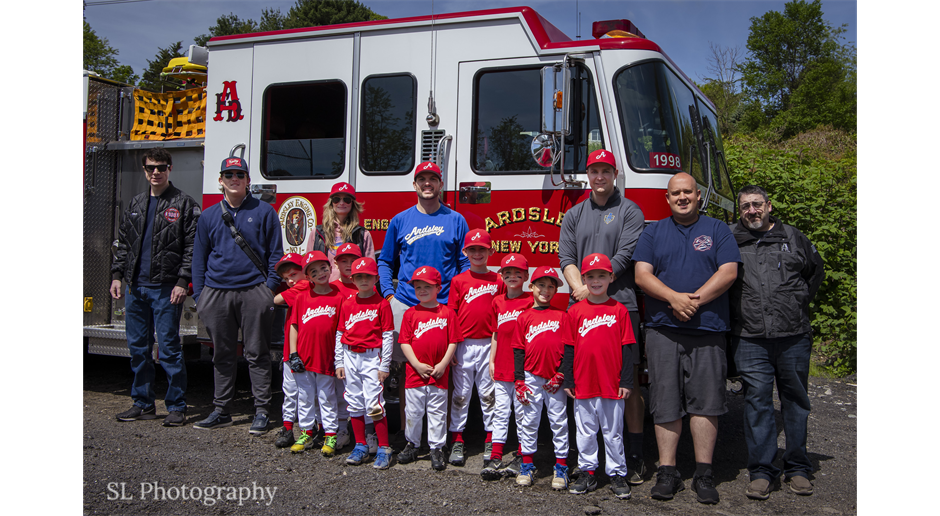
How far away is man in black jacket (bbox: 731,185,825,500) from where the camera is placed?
400 cm

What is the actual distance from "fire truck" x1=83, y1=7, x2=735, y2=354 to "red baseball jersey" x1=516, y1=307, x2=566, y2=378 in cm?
63

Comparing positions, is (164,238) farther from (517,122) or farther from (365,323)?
(517,122)

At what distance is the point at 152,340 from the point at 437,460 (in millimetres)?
2880

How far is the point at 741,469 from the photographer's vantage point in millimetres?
4523

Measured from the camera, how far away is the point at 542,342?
4.03m

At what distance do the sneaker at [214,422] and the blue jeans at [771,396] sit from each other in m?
4.06

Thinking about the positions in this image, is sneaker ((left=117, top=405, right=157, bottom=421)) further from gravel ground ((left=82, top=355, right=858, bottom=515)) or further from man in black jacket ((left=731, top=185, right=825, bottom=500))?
man in black jacket ((left=731, top=185, right=825, bottom=500))

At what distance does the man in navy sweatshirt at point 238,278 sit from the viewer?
16.6 ft

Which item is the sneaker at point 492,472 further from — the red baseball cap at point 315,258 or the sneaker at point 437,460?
the red baseball cap at point 315,258

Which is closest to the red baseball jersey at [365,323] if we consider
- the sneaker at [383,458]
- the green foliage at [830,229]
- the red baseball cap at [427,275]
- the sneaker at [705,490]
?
the red baseball cap at [427,275]

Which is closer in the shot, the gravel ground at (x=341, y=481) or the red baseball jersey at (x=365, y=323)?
the gravel ground at (x=341, y=481)

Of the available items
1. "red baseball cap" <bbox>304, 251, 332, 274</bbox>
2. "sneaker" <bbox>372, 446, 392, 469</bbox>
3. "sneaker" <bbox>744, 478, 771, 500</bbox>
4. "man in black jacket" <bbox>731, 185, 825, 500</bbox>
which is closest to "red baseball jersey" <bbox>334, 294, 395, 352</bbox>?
"red baseball cap" <bbox>304, 251, 332, 274</bbox>
